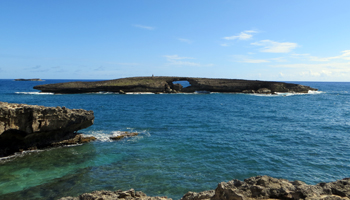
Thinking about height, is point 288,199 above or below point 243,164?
above

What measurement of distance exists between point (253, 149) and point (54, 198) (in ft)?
52.2

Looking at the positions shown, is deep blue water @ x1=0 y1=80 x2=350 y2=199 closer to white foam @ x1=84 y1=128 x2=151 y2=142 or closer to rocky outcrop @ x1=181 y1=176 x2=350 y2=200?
white foam @ x1=84 y1=128 x2=151 y2=142

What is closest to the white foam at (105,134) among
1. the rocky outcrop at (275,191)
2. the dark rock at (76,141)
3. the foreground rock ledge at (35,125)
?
the dark rock at (76,141)

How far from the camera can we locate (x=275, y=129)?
2712 cm

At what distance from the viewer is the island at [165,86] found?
273 feet

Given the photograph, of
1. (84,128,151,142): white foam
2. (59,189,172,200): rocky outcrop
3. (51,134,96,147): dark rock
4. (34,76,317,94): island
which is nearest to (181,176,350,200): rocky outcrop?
(59,189,172,200): rocky outcrop

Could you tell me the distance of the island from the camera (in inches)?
3274

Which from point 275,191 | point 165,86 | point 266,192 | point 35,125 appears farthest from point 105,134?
point 165,86

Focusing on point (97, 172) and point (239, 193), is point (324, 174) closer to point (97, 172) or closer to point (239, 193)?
point (239, 193)

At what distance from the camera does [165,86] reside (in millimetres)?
88500

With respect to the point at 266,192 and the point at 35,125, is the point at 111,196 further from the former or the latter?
the point at 35,125

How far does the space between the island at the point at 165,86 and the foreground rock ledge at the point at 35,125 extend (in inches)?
2485

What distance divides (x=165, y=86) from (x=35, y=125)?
236 ft

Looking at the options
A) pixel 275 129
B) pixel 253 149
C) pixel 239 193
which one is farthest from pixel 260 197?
pixel 275 129
